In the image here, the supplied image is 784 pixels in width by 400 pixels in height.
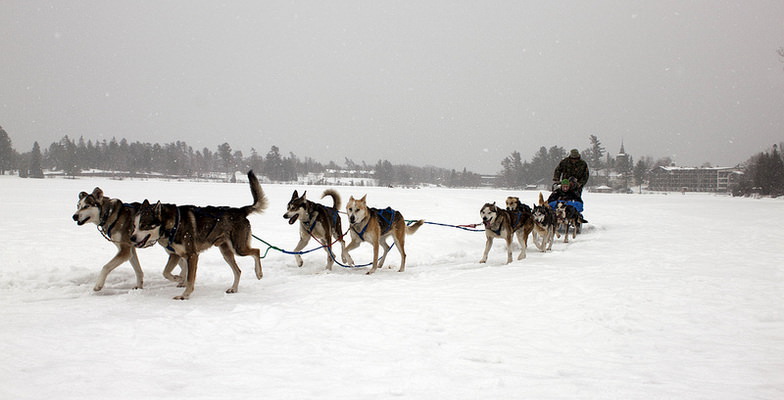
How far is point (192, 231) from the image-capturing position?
6.02 metres

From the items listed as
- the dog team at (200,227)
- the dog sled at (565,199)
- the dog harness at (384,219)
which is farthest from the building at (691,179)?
the dog team at (200,227)

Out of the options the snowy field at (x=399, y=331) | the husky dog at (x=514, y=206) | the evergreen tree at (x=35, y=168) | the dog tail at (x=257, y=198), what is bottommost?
the snowy field at (x=399, y=331)

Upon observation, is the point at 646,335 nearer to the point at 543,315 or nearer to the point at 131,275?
the point at 543,315

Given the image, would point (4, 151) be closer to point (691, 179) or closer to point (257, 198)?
point (257, 198)

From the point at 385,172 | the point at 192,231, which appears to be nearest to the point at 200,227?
the point at 192,231

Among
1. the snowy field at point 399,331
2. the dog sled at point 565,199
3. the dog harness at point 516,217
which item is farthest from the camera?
the dog sled at point 565,199

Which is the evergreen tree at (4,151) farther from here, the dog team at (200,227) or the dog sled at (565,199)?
the dog sled at (565,199)

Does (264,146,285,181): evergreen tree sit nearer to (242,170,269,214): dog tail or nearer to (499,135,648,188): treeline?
(499,135,648,188): treeline

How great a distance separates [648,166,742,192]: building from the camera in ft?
387

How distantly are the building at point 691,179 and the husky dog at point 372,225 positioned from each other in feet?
428

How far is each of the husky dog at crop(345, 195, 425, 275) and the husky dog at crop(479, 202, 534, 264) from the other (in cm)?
181

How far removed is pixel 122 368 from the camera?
3197 mm

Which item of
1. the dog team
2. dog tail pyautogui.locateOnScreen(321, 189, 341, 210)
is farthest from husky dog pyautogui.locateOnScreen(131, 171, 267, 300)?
dog tail pyautogui.locateOnScreen(321, 189, 341, 210)

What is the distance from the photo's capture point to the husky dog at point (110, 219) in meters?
5.74
